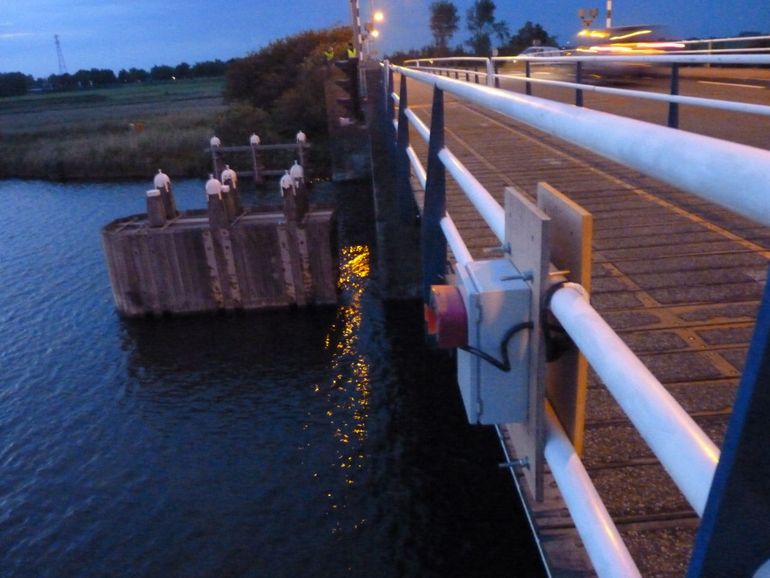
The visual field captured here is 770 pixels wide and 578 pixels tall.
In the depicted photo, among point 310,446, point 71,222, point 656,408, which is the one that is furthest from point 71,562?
point 71,222

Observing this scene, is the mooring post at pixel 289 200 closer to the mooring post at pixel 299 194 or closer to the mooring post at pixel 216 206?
the mooring post at pixel 299 194

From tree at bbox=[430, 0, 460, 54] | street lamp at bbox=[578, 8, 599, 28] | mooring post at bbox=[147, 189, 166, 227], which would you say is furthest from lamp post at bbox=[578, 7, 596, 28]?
tree at bbox=[430, 0, 460, 54]

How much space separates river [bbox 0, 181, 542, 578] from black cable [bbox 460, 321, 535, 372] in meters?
6.66

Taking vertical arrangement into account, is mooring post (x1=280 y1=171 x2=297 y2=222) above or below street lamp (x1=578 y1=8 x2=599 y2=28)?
below

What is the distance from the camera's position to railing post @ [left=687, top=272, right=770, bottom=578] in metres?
0.89

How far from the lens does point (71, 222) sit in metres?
27.7

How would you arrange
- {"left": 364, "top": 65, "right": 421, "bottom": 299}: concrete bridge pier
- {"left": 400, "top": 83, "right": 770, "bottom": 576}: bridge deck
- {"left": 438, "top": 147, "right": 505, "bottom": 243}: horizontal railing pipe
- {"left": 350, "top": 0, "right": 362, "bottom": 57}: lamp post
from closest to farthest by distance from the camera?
1. {"left": 400, "top": 83, "right": 770, "bottom": 576}: bridge deck
2. {"left": 438, "top": 147, "right": 505, "bottom": 243}: horizontal railing pipe
3. {"left": 364, "top": 65, "right": 421, "bottom": 299}: concrete bridge pier
4. {"left": 350, "top": 0, "right": 362, "bottom": 57}: lamp post

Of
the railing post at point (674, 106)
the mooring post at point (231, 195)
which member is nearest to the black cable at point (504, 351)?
the railing post at point (674, 106)

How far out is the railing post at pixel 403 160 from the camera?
743 cm

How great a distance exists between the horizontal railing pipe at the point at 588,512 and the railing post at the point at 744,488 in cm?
38

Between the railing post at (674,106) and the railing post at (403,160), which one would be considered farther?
the railing post at (674,106)

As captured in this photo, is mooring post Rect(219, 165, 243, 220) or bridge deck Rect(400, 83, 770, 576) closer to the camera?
bridge deck Rect(400, 83, 770, 576)

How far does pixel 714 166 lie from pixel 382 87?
13.5 m

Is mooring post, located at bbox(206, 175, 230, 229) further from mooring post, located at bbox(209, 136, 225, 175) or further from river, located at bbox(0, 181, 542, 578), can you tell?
mooring post, located at bbox(209, 136, 225, 175)
